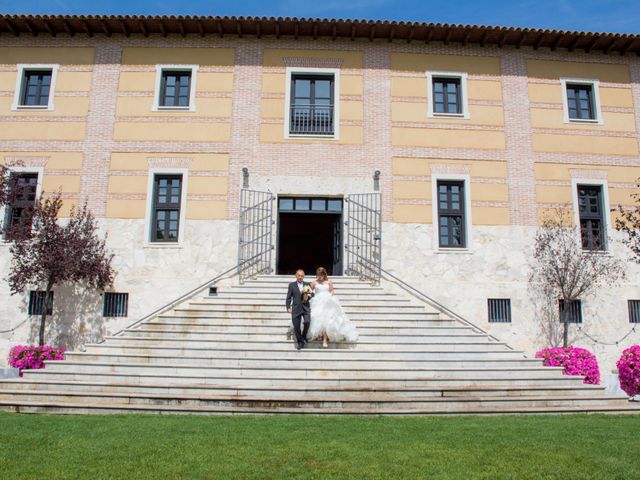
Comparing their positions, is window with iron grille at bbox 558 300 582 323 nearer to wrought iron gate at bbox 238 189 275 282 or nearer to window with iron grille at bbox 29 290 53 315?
wrought iron gate at bbox 238 189 275 282

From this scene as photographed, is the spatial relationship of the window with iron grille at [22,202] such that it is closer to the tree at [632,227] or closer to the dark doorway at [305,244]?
the dark doorway at [305,244]

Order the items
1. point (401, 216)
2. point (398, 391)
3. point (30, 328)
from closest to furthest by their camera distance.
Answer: point (398, 391)
point (30, 328)
point (401, 216)

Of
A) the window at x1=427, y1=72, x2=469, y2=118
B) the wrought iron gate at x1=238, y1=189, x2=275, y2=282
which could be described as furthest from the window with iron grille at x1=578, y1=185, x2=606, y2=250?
the wrought iron gate at x1=238, y1=189, x2=275, y2=282

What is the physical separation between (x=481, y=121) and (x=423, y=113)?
5.87 feet

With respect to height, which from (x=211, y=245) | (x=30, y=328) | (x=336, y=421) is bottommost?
(x=336, y=421)

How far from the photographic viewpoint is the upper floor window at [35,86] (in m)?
16.5

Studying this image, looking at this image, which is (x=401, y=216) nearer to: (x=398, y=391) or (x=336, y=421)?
(x=398, y=391)

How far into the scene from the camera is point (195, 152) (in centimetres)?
1622

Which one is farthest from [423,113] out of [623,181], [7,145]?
[7,145]

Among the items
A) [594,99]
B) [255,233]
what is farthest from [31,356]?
[594,99]

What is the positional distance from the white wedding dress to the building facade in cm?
440

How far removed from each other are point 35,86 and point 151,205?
5.43 m

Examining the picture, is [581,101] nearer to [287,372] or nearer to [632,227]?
[632,227]

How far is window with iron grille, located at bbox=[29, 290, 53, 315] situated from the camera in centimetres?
1505
